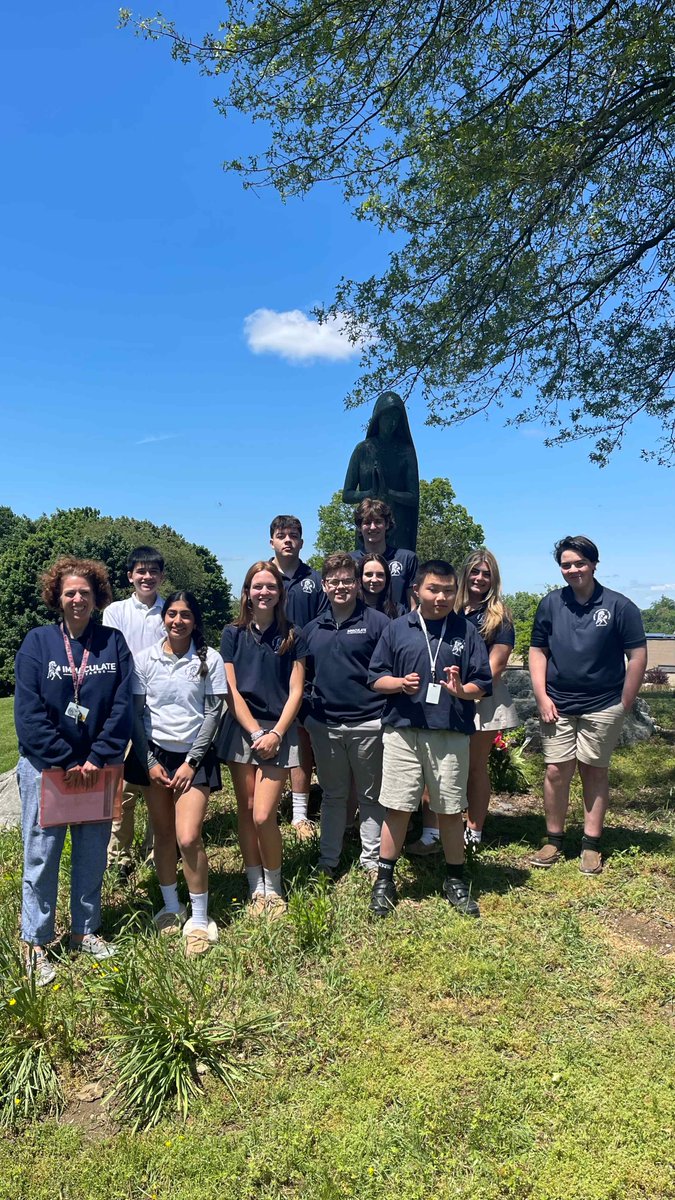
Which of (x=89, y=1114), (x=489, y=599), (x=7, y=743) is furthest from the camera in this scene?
(x=7, y=743)

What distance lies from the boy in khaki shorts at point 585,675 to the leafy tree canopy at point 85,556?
15.8 meters

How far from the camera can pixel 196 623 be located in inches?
155

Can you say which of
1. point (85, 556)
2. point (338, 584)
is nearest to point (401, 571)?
point (338, 584)

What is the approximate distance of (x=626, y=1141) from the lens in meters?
2.46

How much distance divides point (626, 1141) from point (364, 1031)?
103 centimetres

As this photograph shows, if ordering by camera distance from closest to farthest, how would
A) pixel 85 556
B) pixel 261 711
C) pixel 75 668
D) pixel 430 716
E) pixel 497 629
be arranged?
1. pixel 75 668
2. pixel 430 716
3. pixel 261 711
4. pixel 497 629
5. pixel 85 556

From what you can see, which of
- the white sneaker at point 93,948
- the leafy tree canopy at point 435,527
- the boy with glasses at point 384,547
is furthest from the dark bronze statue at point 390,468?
the leafy tree canopy at point 435,527

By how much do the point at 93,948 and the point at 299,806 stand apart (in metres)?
1.95

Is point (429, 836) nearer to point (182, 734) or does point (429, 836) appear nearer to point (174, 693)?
point (182, 734)

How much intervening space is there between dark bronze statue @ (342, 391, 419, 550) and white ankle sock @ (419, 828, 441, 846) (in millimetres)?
3516

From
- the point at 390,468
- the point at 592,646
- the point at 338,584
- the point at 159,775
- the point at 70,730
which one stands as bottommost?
the point at 159,775

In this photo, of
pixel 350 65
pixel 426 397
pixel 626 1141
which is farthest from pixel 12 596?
pixel 626 1141

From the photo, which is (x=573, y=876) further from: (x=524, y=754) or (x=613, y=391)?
(x=613, y=391)

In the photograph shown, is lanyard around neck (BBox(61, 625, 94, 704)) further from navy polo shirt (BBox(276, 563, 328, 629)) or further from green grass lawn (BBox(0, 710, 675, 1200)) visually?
navy polo shirt (BBox(276, 563, 328, 629))
